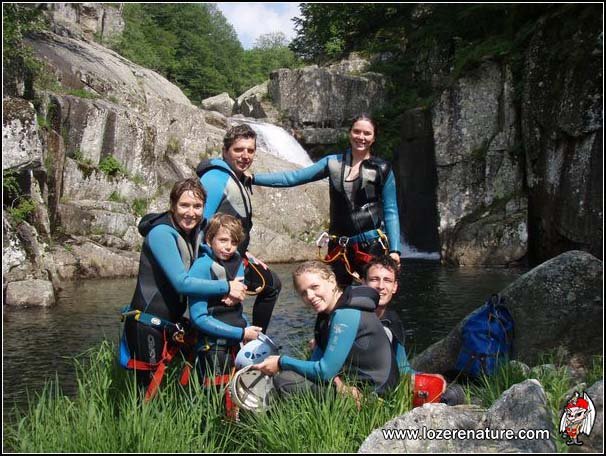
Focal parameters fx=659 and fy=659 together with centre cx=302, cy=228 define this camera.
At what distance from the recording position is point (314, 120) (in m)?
23.4

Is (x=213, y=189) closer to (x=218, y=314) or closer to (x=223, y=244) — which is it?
(x=223, y=244)

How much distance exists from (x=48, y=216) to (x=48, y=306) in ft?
11.3

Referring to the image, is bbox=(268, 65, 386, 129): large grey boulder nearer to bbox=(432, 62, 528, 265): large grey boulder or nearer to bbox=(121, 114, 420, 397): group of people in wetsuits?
bbox=(432, 62, 528, 265): large grey boulder

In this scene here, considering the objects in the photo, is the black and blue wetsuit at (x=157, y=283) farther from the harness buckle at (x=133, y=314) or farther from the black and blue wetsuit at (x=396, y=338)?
the black and blue wetsuit at (x=396, y=338)

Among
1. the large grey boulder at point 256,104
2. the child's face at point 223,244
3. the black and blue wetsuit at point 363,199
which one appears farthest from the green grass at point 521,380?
the large grey boulder at point 256,104

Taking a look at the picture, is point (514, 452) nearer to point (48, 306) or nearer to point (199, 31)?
point (48, 306)

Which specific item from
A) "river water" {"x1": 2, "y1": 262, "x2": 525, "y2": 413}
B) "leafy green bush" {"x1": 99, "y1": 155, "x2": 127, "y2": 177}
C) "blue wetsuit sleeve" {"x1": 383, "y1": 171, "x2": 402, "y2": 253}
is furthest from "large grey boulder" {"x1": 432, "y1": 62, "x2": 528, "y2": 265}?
"blue wetsuit sleeve" {"x1": 383, "y1": 171, "x2": 402, "y2": 253}

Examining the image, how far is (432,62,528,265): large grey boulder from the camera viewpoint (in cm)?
1641

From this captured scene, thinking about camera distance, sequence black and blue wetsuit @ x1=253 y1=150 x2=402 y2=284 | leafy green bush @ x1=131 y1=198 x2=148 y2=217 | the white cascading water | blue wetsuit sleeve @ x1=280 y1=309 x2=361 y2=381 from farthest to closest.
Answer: the white cascading water < leafy green bush @ x1=131 y1=198 x2=148 y2=217 < black and blue wetsuit @ x1=253 y1=150 x2=402 y2=284 < blue wetsuit sleeve @ x1=280 y1=309 x2=361 y2=381

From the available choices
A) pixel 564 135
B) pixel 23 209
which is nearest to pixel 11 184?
pixel 23 209

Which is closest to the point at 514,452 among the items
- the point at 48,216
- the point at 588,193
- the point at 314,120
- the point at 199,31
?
the point at 588,193

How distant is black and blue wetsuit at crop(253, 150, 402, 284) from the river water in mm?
1996

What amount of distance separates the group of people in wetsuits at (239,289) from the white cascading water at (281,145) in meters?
14.9

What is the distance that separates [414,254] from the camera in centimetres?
1920
